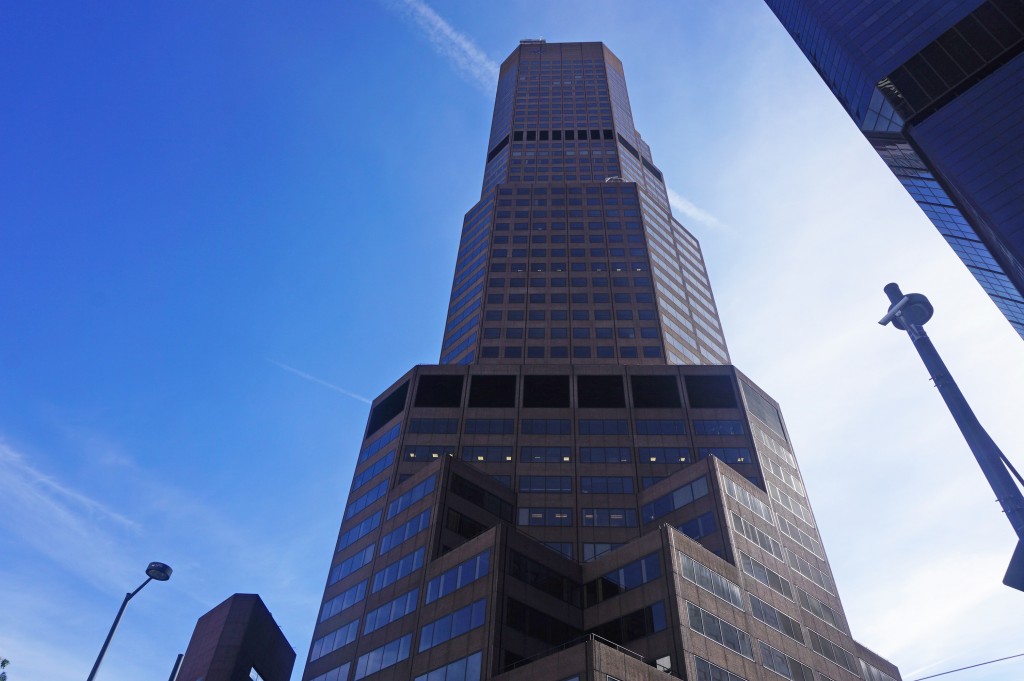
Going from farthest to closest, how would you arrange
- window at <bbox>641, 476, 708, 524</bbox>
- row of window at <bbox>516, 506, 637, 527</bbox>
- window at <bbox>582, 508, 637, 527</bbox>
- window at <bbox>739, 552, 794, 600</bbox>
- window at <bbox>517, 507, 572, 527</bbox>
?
window at <bbox>517, 507, 572, 527</bbox>
row of window at <bbox>516, 506, 637, 527</bbox>
window at <bbox>582, 508, 637, 527</bbox>
window at <bbox>641, 476, 708, 524</bbox>
window at <bbox>739, 552, 794, 600</bbox>

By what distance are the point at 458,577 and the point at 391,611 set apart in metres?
7.84

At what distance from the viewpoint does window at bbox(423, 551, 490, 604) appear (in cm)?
5141

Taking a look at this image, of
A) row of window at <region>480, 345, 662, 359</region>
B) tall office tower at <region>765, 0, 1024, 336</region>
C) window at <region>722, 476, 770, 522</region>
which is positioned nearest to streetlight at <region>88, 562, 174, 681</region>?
window at <region>722, 476, 770, 522</region>

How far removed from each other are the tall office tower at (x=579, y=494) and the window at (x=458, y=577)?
165 millimetres

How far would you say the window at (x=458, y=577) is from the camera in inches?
2024

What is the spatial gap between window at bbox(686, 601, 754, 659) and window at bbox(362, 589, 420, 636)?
2055cm

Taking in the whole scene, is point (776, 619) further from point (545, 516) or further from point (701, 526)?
point (545, 516)

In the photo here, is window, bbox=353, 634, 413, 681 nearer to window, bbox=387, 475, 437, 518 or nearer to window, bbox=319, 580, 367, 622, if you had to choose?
window, bbox=319, 580, 367, 622

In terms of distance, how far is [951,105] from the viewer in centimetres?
9488

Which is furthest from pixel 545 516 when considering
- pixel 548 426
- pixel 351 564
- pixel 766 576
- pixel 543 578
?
pixel 766 576

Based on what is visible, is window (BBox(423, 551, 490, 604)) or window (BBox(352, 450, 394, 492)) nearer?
window (BBox(423, 551, 490, 604))

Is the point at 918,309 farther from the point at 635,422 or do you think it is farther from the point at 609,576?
the point at 609,576

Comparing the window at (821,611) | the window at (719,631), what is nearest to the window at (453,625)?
the window at (719,631)

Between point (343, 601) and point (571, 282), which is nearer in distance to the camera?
point (343, 601)
